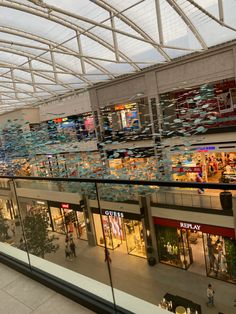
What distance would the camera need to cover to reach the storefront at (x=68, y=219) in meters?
12.5

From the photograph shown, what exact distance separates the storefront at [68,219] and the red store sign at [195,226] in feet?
12.0

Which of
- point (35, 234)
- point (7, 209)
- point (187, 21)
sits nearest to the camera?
point (7, 209)

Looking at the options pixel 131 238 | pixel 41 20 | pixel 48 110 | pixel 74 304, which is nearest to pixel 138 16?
pixel 41 20

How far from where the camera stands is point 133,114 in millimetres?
22516

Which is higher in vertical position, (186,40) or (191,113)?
(186,40)

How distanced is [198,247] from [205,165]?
7.01 m

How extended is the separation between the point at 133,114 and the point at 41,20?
9.87 m

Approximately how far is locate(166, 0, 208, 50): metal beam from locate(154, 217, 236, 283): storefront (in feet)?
32.2

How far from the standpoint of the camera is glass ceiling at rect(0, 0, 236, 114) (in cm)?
1319

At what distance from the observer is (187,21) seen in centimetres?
1445

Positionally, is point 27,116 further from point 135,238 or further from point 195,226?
point 195,226

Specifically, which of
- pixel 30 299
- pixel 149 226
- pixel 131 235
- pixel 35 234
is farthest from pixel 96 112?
pixel 30 299

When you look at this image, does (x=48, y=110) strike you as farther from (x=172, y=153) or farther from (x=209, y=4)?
(x=209, y=4)

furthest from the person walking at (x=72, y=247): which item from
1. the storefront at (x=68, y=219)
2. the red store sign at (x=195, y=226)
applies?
the red store sign at (x=195, y=226)
